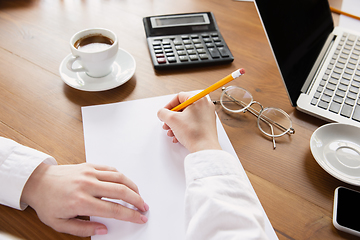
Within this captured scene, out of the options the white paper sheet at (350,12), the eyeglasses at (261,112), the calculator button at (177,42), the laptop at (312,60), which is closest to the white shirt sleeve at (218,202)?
the eyeglasses at (261,112)

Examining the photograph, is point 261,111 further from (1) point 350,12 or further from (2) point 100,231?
(1) point 350,12

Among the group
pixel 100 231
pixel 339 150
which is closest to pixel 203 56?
pixel 339 150

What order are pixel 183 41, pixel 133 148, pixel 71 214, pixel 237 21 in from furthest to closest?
pixel 237 21 < pixel 183 41 < pixel 133 148 < pixel 71 214

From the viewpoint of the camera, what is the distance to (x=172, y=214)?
437mm

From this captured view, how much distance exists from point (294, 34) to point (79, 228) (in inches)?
26.0

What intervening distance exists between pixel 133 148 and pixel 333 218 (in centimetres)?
38

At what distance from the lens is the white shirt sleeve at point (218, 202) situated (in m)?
0.39

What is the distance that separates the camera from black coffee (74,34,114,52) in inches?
24.6

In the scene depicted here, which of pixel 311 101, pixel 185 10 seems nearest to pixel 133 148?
pixel 311 101

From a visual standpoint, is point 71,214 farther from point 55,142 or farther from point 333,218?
point 333,218

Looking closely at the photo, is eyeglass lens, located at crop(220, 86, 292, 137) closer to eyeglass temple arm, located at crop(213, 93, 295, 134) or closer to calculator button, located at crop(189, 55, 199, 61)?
eyeglass temple arm, located at crop(213, 93, 295, 134)

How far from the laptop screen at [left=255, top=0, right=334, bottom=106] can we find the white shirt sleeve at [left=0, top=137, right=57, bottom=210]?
536 millimetres

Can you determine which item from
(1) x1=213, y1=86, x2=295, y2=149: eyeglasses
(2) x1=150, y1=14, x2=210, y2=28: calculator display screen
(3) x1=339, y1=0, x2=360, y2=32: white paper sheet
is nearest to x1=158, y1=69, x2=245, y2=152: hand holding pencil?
(1) x1=213, y1=86, x2=295, y2=149: eyeglasses

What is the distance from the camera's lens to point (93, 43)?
0.64 m
